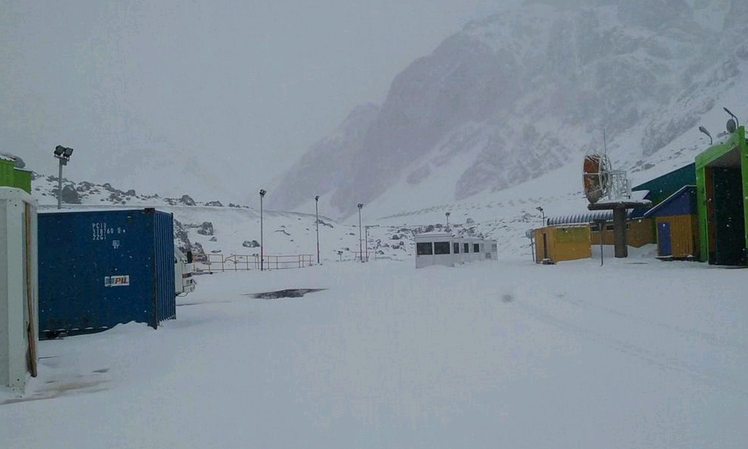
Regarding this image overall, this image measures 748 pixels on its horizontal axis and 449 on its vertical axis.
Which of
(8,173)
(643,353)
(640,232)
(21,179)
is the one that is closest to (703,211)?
(640,232)

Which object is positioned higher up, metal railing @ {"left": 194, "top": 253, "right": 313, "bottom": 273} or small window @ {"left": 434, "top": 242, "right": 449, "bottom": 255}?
small window @ {"left": 434, "top": 242, "right": 449, "bottom": 255}

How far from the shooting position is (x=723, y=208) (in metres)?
27.0

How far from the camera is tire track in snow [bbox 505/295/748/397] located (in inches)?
263

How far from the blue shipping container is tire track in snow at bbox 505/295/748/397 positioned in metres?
8.44

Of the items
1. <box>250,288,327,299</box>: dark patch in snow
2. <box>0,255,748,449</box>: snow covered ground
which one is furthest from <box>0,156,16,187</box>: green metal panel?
<box>250,288,327,299</box>: dark patch in snow

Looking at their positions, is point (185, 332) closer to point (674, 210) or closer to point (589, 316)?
point (589, 316)

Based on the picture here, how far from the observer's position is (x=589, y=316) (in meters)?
12.3

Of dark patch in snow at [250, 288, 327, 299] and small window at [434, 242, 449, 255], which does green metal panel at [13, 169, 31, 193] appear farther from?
small window at [434, 242, 449, 255]

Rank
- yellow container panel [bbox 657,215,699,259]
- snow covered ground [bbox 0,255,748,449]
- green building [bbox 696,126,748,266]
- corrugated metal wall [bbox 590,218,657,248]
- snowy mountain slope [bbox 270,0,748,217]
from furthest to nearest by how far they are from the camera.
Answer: snowy mountain slope [bbox 270,0,748,217]
corrugated metal wall [bbox 590,218,657,248]
yellow container panel [bbox 657,215,699,259]
green building [bbox 696,126,748,266]
snow covered ground [bbox 0,255,748,449]

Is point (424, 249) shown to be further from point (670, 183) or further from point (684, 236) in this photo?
point (670, 183)

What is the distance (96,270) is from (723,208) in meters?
26.2

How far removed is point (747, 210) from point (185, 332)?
20890 millimetres

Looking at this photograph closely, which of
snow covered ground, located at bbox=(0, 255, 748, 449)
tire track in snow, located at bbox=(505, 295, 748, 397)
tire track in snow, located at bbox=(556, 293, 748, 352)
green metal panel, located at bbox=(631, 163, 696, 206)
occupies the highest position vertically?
green metal panel, located at bbox=(631, 163, 696, 206)

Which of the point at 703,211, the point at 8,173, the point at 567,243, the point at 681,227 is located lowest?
the point at 567,243
